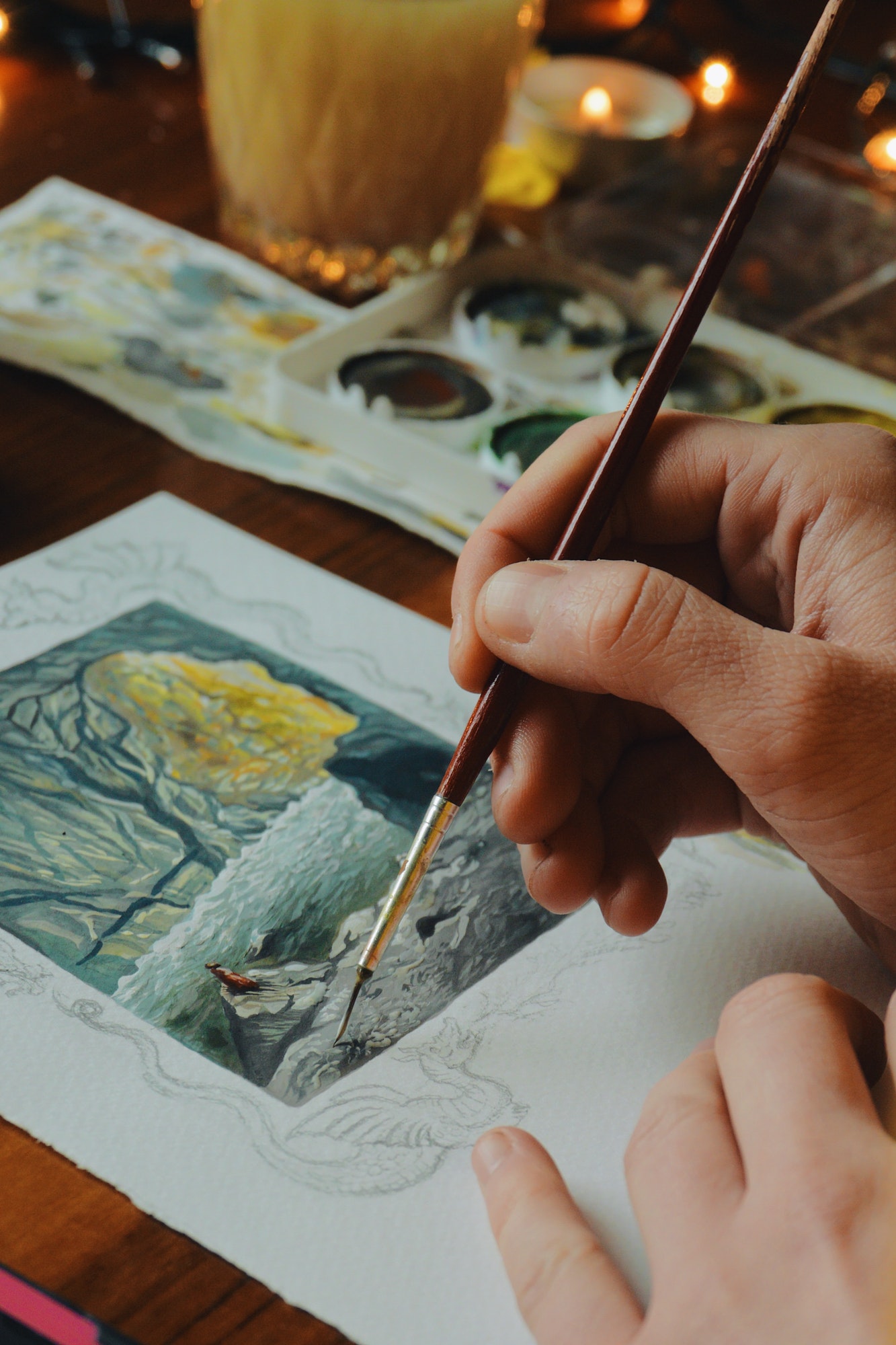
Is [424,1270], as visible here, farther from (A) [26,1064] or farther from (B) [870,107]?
(B) [870,107]

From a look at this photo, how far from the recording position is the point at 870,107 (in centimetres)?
128

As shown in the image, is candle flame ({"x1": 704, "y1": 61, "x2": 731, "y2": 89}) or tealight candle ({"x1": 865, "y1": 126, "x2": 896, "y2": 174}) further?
candle flame ({"x1": 704, "y1": 61, "x2": 731, "y2": 89})

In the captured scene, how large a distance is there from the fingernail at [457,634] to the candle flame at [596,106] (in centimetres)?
Answer: 77

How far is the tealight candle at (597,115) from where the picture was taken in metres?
1.06

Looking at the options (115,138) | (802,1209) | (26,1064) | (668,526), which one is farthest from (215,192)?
(802,1209)

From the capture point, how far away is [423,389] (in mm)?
764

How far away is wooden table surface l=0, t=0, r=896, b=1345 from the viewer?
0.37 m

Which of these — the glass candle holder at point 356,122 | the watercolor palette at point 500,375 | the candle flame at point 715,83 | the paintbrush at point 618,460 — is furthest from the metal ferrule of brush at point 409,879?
the candle flame at point 715,83

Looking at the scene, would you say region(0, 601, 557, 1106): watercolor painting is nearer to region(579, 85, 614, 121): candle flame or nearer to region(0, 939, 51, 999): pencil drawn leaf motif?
region(0, 939, 51, 999): pencil drawn leaf motif

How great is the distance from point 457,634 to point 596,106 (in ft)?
2.55

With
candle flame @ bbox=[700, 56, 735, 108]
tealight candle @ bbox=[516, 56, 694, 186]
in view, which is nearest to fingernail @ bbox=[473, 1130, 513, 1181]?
tealight candle @ bbox=[516, 56, 694, 186]

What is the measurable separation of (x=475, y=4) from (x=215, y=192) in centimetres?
30

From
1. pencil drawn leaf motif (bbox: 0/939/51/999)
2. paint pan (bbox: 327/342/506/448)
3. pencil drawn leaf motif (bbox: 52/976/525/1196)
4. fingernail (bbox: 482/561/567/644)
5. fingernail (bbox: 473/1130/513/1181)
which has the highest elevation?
fingernail (bbox: 482/561/567/644)

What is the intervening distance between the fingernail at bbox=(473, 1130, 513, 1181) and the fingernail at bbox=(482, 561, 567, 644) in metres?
0.17
